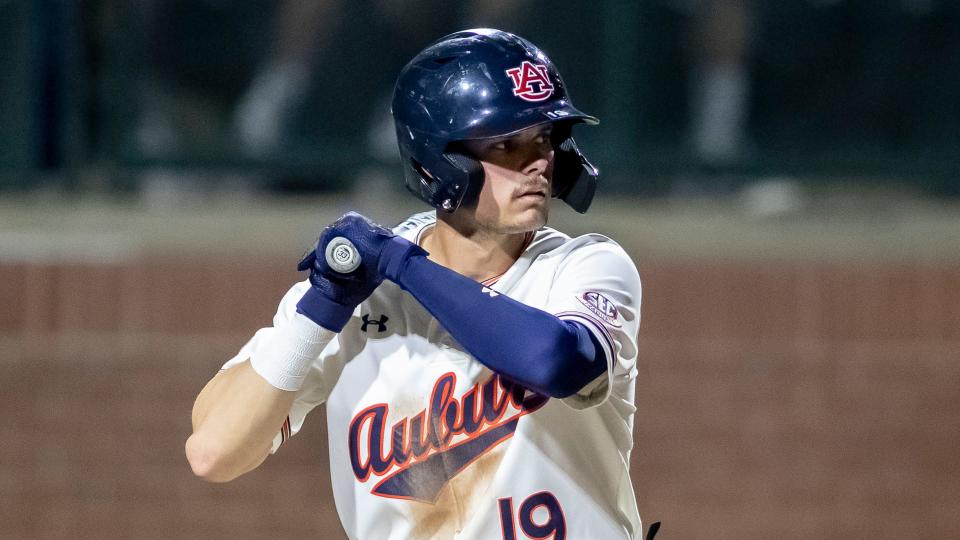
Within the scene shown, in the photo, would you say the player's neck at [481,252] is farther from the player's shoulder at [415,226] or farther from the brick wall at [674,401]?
the brick wall at [674,401]

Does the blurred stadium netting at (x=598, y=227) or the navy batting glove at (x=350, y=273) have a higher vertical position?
the navy batting glove at (x=350, y=273)

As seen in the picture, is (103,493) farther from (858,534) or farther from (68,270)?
(858,534)

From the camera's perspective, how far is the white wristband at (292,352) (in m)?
2.20

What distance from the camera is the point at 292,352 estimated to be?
2.21 metres

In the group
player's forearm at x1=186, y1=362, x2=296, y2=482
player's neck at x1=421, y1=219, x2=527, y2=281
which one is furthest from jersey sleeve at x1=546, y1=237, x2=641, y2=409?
player's forearm at x1=186, y1=362, x2=296, y2=482

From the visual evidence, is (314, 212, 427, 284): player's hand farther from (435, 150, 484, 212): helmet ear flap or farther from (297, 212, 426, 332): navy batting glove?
(435, 150, 484, 212): helmet ear flap

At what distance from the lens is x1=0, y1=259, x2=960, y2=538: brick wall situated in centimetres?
504

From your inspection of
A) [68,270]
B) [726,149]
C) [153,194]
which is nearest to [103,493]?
[68,270]

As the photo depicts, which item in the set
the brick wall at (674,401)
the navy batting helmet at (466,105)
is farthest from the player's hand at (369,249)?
the brick wall at (674,401)

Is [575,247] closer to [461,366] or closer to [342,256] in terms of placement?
[461,366]

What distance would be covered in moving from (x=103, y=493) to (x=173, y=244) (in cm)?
91

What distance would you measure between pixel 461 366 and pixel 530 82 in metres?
0.47

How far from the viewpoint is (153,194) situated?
5.49 meters

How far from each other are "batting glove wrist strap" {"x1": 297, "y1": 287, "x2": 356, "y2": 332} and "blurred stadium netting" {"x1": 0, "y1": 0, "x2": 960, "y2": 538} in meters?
2.87
